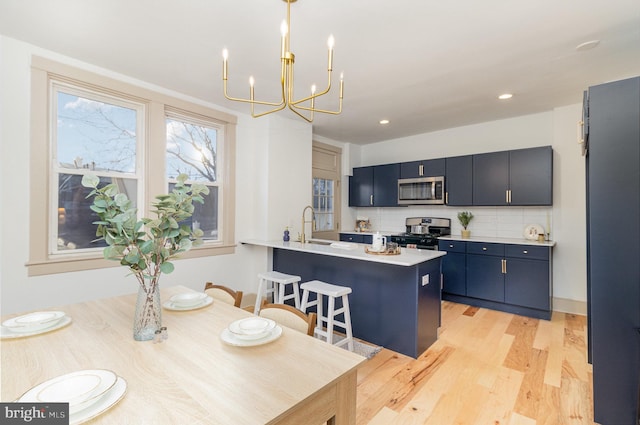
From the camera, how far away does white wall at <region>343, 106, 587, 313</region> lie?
3.65m

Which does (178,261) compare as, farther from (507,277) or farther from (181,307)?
(507,277)

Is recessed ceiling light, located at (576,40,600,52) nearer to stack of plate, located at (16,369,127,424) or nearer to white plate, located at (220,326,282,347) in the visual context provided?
white plate, located at (220,326,282,347)

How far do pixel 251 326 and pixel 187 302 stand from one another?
0.59 meters

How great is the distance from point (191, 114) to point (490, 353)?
3.95m

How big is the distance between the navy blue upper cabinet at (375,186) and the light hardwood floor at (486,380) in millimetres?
2474

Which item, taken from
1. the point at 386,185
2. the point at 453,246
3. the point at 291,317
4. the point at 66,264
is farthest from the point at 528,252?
the point at 66,264

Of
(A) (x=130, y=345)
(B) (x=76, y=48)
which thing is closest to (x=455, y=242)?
Answer: (A) (x=130, y=345)

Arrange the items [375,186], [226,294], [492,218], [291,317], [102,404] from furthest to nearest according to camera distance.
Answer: [375,186]
[492,218]
[226,294]
[291,317]
[102,404]

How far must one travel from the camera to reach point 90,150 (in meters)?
2.80

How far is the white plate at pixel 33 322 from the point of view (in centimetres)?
137

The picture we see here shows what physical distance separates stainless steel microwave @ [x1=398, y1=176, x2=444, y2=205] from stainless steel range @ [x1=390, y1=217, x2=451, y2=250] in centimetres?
38

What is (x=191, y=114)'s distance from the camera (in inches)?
137

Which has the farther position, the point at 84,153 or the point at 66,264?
the point at 84,153

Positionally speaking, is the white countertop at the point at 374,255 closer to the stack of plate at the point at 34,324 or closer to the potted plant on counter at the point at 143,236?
the potted plant on counter at the point at 143,236
